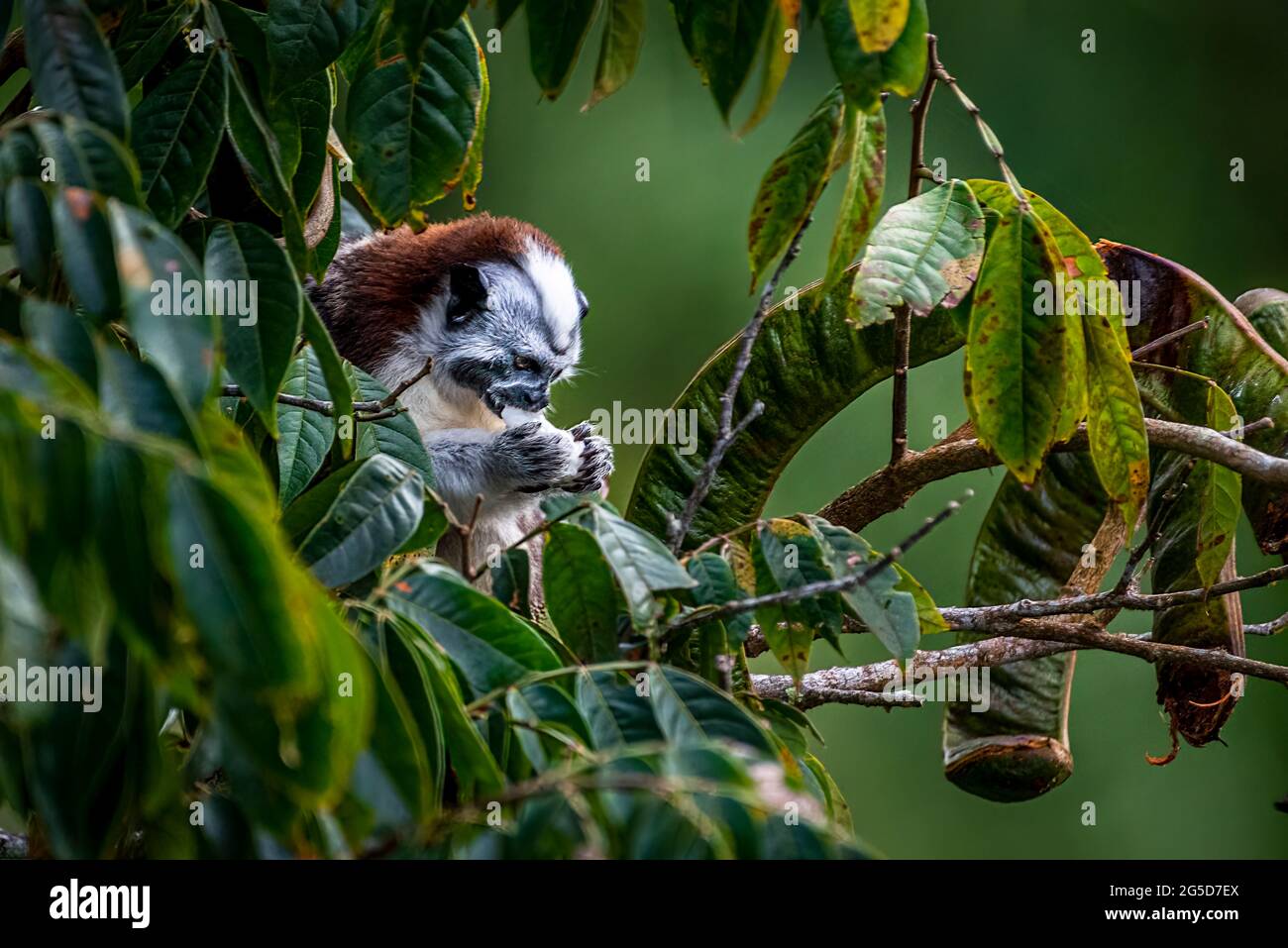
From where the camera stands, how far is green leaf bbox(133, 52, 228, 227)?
3.16ft

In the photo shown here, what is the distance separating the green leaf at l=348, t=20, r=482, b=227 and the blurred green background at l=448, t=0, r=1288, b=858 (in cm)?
253

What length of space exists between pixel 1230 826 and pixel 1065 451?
2.74 m

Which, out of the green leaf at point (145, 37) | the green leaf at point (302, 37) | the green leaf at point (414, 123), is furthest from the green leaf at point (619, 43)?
the green leaf at point (145, 37)

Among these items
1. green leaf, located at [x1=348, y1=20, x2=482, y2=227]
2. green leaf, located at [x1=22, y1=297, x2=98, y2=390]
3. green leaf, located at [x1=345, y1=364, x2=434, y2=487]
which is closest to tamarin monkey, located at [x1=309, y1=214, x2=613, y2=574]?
green leaf, located at [x1=345, y1=364, x2=434, y2=487]

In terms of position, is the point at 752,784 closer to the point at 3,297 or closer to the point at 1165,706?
the point at 3,297

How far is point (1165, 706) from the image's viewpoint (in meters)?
1.59

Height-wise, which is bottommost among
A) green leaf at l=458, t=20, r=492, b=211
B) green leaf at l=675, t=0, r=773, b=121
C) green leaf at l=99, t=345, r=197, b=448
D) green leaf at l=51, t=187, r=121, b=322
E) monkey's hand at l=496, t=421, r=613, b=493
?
green leaf at l=99, t=345, r=197, b=448

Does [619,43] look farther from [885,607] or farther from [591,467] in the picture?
[591,467]

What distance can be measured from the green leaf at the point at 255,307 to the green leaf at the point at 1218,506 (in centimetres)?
92

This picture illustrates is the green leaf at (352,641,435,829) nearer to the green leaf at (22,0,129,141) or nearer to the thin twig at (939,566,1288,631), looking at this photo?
the green leaf at (22,0,129,141)

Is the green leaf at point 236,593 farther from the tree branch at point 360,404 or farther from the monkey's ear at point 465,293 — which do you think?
the monkey's ear at point 465,293

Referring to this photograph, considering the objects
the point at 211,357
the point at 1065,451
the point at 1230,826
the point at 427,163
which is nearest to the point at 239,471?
the point at 211,357

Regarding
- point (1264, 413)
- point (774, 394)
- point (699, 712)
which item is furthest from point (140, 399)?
point (1264, 413)

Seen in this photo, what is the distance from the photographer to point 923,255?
1.09 m
